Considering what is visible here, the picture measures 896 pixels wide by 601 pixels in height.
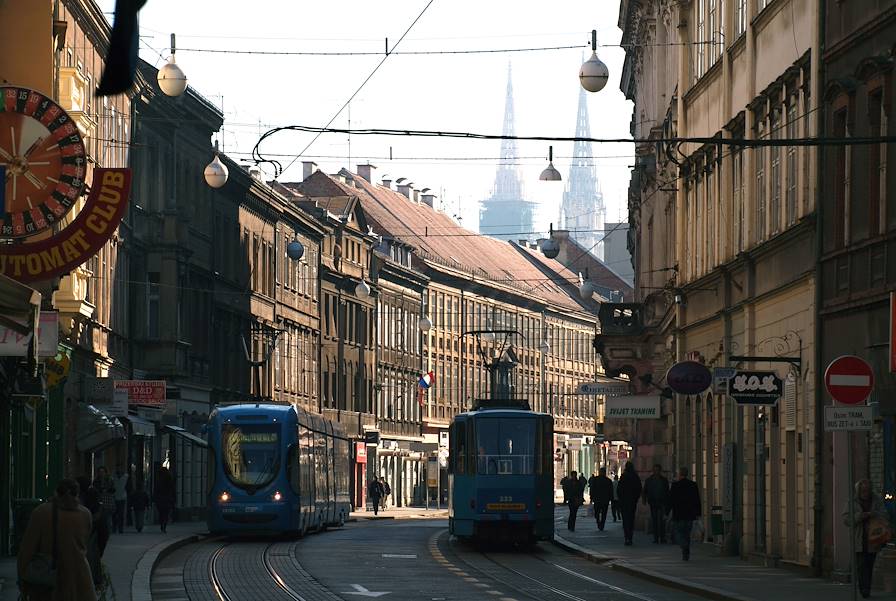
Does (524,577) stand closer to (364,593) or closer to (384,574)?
(384,574)

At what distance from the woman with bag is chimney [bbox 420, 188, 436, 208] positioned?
12614 centimetres

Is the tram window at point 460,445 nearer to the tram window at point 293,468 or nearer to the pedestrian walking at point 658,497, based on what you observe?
the pedestrian walking at point 658,497

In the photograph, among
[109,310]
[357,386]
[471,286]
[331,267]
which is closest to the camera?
[109,310]

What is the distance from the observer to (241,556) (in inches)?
1421

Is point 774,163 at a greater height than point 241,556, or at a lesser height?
greater

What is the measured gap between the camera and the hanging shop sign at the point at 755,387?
2809cm

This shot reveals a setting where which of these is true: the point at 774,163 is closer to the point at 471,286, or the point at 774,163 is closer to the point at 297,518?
the point at 297,518

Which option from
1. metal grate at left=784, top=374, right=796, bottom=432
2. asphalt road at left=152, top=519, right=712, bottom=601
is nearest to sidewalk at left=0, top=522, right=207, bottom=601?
asphalt road at left=152, top=519, right=712, bottom=601

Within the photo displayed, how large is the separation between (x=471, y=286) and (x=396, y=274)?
14.0m

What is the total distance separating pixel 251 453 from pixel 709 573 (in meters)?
16.7

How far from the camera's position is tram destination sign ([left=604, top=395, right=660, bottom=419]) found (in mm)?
39719

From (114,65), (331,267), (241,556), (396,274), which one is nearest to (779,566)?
(241,556)

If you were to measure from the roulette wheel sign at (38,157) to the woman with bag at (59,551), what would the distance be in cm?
947

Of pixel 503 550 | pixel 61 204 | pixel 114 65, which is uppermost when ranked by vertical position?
pixel 61 204
